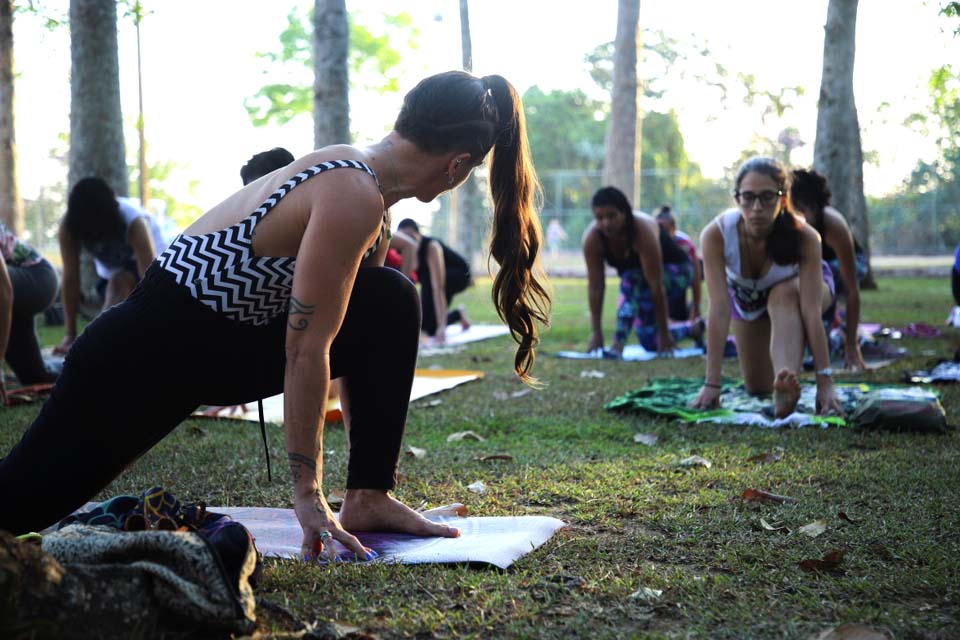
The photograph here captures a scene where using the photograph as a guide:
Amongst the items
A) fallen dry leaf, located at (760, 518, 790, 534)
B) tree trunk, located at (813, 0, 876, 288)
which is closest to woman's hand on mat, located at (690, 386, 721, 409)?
fallen dry leaf, located at (760, 518, 790, 534)

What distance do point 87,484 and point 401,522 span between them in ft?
3.03

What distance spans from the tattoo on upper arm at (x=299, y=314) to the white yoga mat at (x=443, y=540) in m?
0.61

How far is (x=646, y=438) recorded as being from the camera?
4.64m

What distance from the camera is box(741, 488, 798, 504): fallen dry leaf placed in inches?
133

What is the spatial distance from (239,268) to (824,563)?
177 cm

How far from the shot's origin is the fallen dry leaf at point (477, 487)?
363 cm

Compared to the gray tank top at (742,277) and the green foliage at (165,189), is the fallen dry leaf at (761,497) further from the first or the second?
the green foliage at (165,189)

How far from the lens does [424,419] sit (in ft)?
17.7

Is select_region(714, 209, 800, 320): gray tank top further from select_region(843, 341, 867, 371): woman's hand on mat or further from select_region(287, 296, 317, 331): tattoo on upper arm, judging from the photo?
select_region(287, 296, 317, 331): tattoo on upper arm

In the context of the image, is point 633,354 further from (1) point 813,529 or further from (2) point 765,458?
(1) point 813,529

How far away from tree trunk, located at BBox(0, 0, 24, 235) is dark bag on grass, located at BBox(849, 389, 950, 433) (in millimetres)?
14632

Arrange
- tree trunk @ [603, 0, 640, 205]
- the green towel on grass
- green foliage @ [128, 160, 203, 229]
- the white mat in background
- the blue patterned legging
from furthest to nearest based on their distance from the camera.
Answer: green foliage @ [128, 160, 203, 229] < tree trunk @ [603, 0, 640, 205] < the white mat in background < the blue patterned legging < the green towel on grass

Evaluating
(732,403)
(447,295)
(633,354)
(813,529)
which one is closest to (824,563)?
(813,529)

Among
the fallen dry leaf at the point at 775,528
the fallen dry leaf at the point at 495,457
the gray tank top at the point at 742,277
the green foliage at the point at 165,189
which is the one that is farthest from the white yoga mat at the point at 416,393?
the green foliage at the point at 165,189
